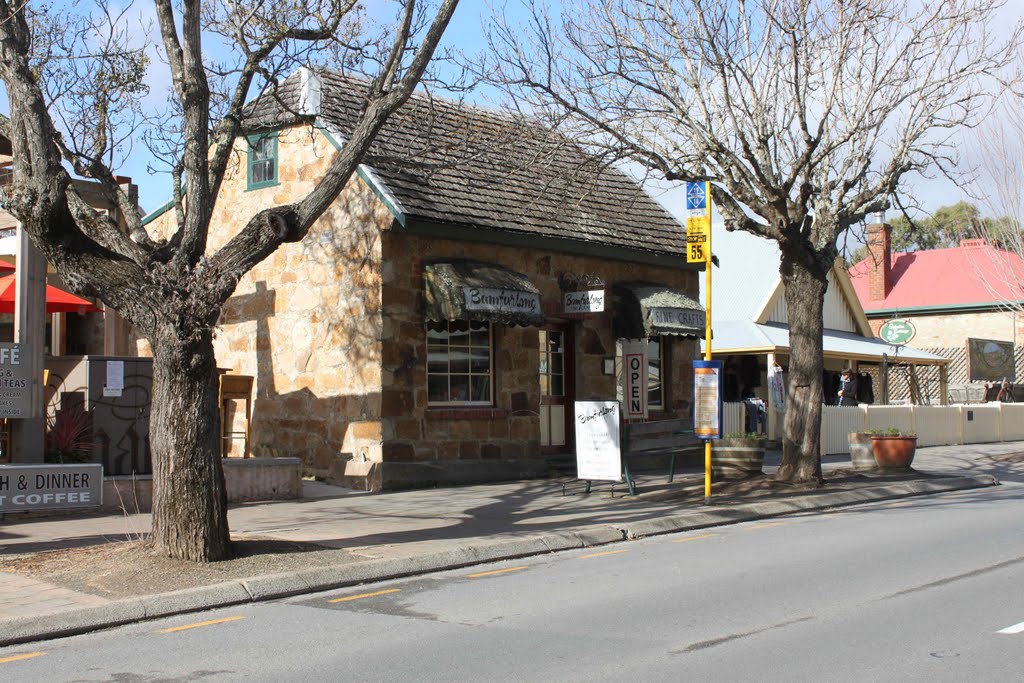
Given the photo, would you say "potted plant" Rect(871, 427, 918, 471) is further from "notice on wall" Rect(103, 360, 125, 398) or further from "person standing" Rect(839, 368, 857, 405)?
"notice on wall" Rect(103, 360, 125, 398)

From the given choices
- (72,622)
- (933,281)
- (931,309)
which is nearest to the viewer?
(72,622)

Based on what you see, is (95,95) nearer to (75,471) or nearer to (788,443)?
(75,471)

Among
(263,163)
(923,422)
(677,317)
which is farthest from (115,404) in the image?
(923,422)

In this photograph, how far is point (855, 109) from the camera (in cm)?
1608

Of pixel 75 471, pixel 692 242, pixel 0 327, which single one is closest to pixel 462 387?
pixel 692 242

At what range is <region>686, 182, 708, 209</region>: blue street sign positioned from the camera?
14.5m

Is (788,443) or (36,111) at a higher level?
(36,111)

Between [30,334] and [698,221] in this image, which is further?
[698,221]

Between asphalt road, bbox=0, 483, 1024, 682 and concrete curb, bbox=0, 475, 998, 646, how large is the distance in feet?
0.51

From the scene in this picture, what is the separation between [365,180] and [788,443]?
24.4 ft

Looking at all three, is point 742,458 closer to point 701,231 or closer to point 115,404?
point 701,231

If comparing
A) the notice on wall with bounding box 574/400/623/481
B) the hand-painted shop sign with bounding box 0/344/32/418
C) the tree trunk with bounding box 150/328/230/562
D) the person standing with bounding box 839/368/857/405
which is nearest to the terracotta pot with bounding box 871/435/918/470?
the notice on wall with bounding box 574/400/623/481

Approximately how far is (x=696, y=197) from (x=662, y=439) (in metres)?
6.64

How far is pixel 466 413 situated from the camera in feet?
55.9
